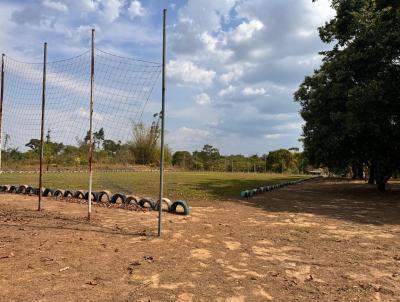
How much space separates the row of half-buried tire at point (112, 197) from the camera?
33.9 ft

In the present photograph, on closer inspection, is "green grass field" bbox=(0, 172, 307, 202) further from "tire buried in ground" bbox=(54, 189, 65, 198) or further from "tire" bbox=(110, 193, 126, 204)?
"tire buried in ground" bbox=(54, 189, 65, 198)

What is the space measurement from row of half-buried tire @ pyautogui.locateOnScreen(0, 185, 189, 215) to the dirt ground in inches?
24.4

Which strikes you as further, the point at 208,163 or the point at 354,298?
the point at 208,163

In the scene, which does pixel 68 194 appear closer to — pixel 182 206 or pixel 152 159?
pixel 182 206

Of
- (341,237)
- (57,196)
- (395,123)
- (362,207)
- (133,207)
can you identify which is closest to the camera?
(341,237)

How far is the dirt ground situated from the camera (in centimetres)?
439

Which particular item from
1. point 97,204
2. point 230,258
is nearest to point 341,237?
point 230,258

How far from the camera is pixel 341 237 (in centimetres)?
760

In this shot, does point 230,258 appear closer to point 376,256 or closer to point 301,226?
point 376,256

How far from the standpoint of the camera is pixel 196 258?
578 cm

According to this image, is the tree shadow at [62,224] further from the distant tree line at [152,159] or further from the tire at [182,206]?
the distant tree line at [152,159]

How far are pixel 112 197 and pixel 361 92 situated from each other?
10038 mm

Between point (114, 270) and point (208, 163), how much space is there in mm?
62041

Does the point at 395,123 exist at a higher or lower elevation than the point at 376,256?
higher
